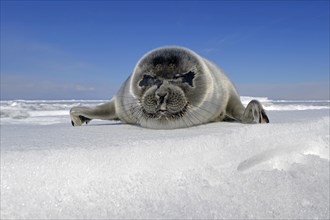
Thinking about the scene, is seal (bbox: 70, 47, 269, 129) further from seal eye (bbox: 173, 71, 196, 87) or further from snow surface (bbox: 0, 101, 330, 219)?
snow surface (bbox: 0, 101, 330, 219)

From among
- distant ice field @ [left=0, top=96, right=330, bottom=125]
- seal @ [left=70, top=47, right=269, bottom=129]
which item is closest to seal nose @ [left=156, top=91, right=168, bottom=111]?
seal @ [left=70, top=47, right=269, bottom=129]

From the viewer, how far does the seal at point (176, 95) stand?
2.62 meters

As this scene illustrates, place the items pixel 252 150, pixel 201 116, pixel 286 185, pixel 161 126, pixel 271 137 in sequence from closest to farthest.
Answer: pixel 286 185 < pixel 252 150 < pixel 271 137 < pixel 161 126 < pixel 201 116

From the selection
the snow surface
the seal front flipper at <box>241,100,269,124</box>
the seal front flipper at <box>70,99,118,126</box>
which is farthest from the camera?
the seal front flipper at <box>70,99,118,126</box>

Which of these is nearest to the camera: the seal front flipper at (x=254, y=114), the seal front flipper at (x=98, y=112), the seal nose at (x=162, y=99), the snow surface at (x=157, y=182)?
the snow surface at (x=157, y=182)

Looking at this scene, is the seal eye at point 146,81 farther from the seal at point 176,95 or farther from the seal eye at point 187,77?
the seal eye at point 187,77

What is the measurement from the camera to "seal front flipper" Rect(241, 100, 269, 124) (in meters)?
2.73

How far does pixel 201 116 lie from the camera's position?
280 centimetres

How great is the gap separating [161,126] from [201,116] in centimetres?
39

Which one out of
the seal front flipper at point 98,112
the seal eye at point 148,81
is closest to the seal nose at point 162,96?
the seal eye at point 148,81

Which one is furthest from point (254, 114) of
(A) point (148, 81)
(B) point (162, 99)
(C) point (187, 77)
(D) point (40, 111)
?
(D) point (40, 111)

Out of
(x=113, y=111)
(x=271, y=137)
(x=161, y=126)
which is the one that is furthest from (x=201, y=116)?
(x=113, y=111)

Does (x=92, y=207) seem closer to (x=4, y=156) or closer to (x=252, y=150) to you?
(x=4, y=156)

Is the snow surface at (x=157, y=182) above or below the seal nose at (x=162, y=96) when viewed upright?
below
